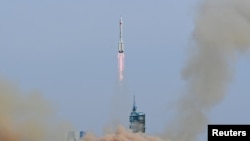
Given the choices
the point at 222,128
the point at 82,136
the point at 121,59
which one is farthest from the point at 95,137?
the point at 222,128

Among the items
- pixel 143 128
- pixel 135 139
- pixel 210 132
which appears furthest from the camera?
pixel 143 128

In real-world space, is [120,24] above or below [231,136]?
above

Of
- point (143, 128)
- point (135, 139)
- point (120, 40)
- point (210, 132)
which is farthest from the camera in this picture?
point (143, 128)

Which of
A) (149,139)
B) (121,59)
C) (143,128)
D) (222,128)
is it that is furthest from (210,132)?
(143,128)

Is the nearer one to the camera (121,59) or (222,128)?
(222,128)

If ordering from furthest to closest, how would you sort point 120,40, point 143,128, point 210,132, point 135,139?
point 143,128 → point 135,139 → point 120,40 → point 210,132

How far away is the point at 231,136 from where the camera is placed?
37188 mm

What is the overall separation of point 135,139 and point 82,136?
14.9ft

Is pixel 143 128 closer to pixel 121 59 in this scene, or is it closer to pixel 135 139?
pixel 135 139

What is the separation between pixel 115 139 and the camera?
181 ft

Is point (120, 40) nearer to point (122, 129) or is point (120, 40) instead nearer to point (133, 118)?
point (122, 129)

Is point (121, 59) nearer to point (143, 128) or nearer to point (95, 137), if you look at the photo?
point (95, 137)

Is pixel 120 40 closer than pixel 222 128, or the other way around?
pixel 222 128

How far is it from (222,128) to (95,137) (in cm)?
2053
